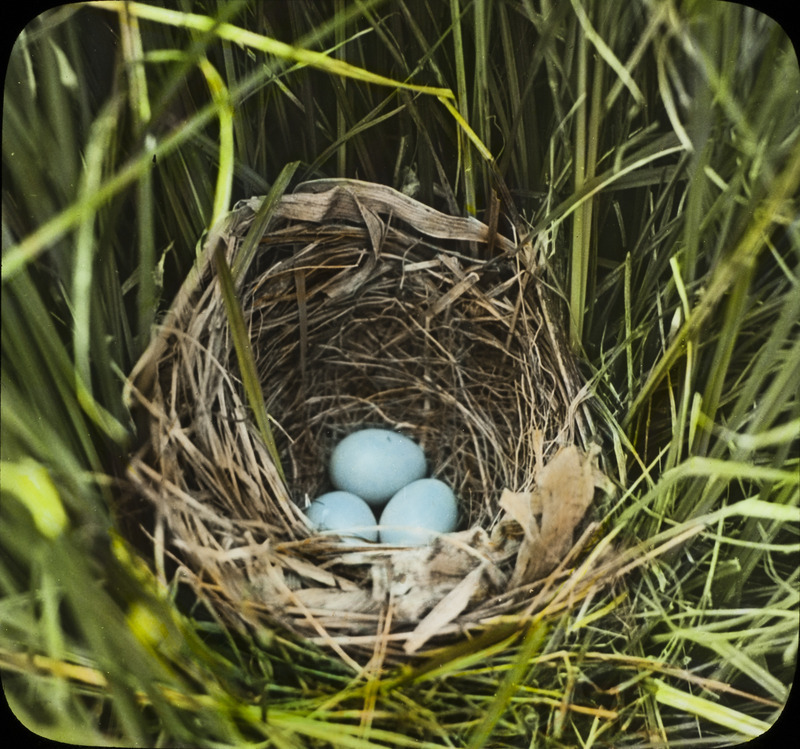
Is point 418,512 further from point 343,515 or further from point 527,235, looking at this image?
point 527,235

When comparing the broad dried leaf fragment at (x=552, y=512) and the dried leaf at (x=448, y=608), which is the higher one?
the broad dried leaf fragment at (x=552, y=512)

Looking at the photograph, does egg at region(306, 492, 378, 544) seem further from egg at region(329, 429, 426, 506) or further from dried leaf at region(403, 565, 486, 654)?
dried leaf at region(403, 565, 486, 654)

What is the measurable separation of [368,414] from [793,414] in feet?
1.38

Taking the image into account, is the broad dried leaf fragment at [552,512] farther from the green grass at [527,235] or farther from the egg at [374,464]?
the egg at [374,464]

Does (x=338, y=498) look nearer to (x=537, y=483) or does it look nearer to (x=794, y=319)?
(x=537, y=483)

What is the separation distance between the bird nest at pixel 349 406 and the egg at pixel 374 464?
4 cm

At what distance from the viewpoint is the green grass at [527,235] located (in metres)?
0.45

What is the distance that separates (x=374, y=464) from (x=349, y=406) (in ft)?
0.29

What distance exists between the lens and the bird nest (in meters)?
0.51

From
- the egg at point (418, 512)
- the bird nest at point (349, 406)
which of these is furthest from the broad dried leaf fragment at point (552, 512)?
the egg at point (418, 512)

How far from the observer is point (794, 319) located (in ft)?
1.62

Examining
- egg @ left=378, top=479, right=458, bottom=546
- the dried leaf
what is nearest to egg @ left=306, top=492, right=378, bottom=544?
egg @ left=378, top=479, right=458, bottom=546

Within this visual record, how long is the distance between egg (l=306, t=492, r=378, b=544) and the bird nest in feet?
0.16

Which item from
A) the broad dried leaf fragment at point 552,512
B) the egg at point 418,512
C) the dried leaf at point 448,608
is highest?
the broad dried leaf fragment at point 552,512
